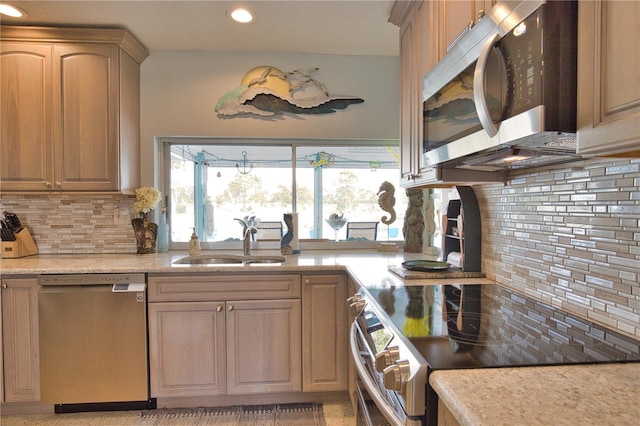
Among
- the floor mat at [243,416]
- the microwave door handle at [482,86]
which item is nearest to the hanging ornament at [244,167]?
the floor mat at [243,416]

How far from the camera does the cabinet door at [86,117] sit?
2361 mm

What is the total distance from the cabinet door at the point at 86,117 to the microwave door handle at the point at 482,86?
2300 mm

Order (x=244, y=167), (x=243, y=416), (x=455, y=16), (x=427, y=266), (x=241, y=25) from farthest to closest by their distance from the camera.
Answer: (x=244, y=167), (x=241, y=25), (x=243, y=416), (x=427, y=266), (x=455, y=16)

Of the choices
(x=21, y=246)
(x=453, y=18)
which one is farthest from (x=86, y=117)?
(x=453, y=18)

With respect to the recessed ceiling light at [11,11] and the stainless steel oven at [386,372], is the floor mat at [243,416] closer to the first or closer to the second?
the stainless steel oven at [386,372]

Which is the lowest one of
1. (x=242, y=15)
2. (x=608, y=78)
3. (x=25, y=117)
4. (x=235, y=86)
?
(x=608, y=78)

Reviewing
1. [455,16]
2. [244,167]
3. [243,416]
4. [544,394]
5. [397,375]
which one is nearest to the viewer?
[544,394]

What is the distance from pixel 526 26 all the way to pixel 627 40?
24 cm

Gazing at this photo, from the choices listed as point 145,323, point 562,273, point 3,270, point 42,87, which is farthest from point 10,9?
point 562,273

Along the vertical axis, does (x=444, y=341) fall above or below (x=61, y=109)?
below

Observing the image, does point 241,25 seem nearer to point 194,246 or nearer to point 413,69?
point 413,69

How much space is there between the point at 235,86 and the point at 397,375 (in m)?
2.46

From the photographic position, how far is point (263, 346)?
217 centimetres

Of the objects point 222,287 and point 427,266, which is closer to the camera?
point 427,266
